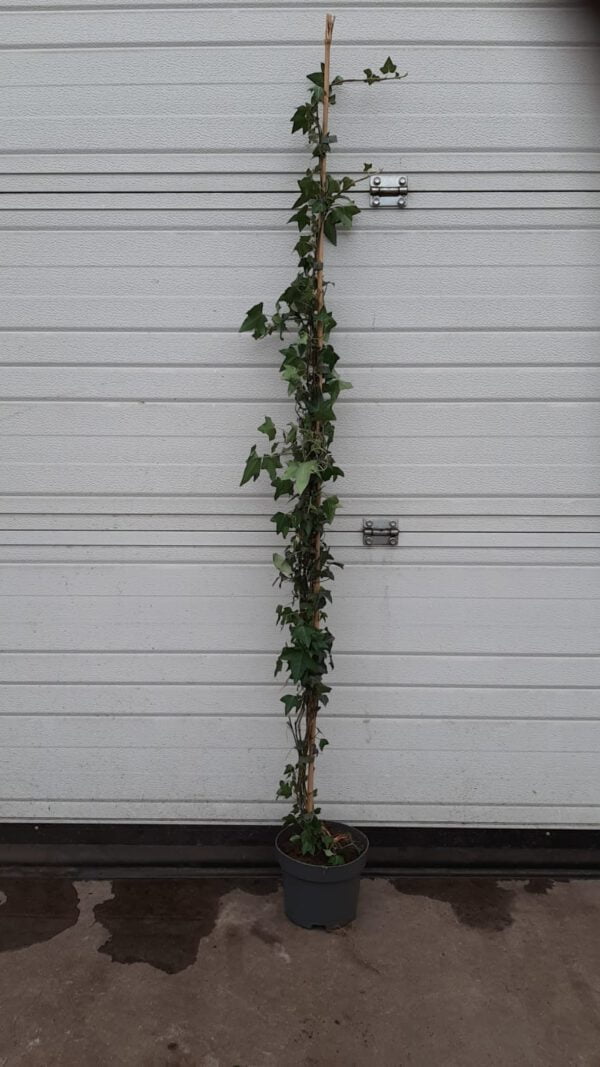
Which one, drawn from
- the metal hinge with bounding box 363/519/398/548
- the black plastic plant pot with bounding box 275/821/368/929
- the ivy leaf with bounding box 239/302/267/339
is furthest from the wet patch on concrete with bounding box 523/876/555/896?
the ivy leaf with bounding box 239/302/267/339

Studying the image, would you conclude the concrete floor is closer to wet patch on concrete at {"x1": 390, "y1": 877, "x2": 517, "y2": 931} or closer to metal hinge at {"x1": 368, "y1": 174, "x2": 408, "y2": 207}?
wet patch on concrete at {"x1": 390, "y1": 877, "x2": 517, "y2": 931}

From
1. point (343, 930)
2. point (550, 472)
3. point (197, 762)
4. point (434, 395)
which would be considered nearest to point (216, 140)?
point (434, 395)

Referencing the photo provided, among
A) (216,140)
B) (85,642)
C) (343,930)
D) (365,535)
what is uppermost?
(216,140)

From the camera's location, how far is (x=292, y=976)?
2.47 meters

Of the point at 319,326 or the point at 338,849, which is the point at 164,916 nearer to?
the point at 338,849

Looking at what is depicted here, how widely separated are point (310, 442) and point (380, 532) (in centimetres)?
51

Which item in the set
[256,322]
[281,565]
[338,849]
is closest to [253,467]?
[281,565]

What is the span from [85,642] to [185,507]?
0.64 meters

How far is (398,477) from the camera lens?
9.70 feet

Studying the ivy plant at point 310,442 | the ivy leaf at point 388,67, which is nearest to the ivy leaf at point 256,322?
the ivy plant at point 310,442

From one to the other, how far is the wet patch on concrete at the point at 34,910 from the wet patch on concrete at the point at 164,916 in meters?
0.12

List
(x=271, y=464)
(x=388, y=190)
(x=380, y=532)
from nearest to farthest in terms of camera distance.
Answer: (x=271, y=464) < (x=388, y=190) < (x=380, y=532)

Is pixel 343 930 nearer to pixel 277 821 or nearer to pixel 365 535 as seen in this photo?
pixel 277 821

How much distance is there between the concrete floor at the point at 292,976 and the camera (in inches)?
86.3
